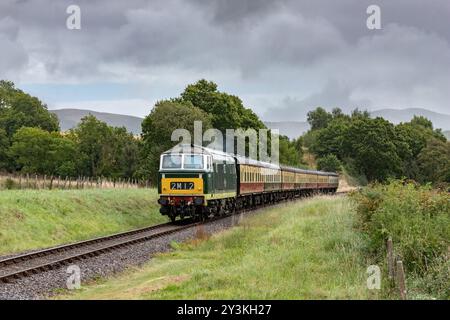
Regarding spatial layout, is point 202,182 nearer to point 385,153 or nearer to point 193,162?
point 193,162

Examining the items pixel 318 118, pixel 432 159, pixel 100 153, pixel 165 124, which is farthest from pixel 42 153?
pixel 318 118

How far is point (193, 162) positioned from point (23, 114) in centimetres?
6170

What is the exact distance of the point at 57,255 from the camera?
694 inches

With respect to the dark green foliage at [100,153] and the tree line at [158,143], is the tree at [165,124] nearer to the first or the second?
the tree line at [158,143]

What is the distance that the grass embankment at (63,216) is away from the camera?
21456 mm

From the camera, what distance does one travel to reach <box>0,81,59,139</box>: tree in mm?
82125

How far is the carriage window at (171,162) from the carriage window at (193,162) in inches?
14.4

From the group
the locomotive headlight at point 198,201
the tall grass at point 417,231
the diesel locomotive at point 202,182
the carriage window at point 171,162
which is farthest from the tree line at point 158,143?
the tall grass at point 417,231

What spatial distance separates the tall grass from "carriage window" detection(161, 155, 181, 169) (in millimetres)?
12812

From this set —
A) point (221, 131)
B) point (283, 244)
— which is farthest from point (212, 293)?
point (221, 131)

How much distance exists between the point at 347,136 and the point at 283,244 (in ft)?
263

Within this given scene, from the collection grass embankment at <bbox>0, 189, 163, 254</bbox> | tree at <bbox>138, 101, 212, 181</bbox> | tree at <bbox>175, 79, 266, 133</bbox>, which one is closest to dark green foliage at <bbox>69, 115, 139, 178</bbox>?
tree at <bbox>175, 79, 266, 133</bbox>

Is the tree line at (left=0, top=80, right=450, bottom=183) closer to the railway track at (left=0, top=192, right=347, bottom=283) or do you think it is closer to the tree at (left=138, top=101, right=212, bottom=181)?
the tree at (left=138, top=101, right=212, bottom=181)

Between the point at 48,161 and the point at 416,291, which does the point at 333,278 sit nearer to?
the point at 416,291
